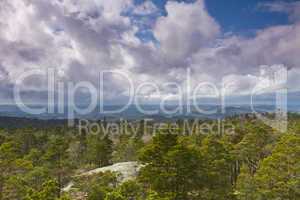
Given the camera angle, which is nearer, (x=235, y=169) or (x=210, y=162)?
(x=210, y=162)

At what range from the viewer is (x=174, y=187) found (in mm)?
23500

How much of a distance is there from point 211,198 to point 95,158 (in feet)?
133

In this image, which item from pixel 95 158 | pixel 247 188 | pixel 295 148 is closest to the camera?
pixel 295 148

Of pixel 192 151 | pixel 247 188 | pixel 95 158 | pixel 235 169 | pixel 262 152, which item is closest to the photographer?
pixel 192 151

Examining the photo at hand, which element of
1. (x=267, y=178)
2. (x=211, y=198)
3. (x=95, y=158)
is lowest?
(x=95, y=158)

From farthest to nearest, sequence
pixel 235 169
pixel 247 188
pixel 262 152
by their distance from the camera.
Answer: pixel 235 169 < pixel 262 152 < pixel 247 188

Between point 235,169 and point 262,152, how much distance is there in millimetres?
5655

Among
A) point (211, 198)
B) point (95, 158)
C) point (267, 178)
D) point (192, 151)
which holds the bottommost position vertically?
point (95, 158)

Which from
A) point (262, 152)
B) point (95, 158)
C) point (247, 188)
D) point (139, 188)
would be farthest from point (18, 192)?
point (95, 158)

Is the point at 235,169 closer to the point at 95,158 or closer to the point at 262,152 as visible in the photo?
the point at 262,152

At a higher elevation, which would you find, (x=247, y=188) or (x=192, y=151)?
(x=192, y=151)

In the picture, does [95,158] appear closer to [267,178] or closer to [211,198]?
[211,198]

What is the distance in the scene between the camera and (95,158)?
6081 cm

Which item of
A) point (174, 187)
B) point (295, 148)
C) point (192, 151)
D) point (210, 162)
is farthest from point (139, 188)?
point (295, 148)
